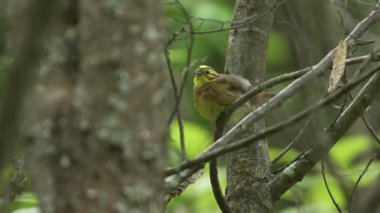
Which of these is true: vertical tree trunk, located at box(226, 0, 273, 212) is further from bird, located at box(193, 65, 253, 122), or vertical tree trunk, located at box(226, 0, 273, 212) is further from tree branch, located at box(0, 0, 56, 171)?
tree branch, located at box(0, 0, 56, 171)

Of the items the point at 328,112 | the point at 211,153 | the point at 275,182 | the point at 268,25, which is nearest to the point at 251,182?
the point at 275,182

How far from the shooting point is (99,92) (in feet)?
6.25

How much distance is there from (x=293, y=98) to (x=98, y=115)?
4487mm

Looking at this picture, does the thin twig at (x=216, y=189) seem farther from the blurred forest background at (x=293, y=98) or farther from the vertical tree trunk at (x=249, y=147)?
the vertical tree trunk at (x=249, y=147)

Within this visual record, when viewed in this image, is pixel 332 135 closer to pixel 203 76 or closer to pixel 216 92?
pixel 216 92

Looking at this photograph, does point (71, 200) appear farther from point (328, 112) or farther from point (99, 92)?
point (328, 112)

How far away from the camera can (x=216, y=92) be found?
5129 mm

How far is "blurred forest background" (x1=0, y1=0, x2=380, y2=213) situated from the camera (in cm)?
320

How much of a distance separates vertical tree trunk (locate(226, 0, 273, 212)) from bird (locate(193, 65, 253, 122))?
13 cm

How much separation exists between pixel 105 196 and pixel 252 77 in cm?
242

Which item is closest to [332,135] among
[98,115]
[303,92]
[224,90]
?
[303,92]

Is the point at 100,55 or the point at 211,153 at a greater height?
the point at 100,55

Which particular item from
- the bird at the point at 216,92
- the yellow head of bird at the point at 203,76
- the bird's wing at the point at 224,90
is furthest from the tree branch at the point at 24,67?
the yellow head of bird at the point at 203,76

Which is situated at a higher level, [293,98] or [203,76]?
[203,76]
